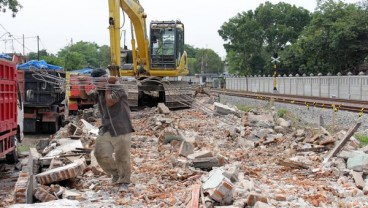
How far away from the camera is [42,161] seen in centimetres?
955

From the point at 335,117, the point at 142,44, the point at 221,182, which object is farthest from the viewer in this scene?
the point at 142,44

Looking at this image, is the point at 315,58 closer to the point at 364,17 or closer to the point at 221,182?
the point at 364,17

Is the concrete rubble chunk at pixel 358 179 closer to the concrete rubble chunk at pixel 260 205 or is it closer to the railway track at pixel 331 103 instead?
the concrete rubble chunk at pixel 260 205

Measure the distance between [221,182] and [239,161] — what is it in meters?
3.60

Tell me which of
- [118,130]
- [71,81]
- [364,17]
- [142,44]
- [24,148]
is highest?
[364,17]

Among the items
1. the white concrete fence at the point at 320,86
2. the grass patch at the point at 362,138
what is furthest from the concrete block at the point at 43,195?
the white concrete fence at the point at 320,86

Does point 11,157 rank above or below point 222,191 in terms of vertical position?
below

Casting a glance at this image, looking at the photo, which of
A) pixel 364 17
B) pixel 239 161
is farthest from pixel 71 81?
pixel 364 17

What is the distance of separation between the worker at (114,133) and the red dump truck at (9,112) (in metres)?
2.78

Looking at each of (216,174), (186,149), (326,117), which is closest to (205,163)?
(186,149)

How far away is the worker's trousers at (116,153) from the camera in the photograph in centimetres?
773

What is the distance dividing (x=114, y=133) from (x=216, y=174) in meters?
1.72

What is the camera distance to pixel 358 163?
8.36m

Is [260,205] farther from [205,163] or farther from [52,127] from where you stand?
[52,127]
